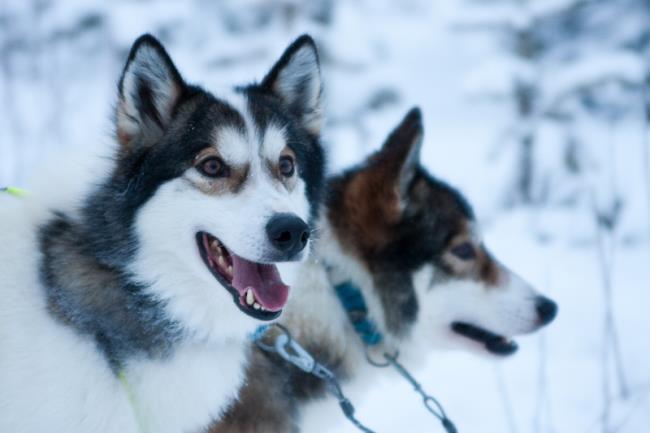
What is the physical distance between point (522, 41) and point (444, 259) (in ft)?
15.2

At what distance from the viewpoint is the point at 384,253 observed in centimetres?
236

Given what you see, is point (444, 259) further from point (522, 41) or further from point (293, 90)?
point (522, 41)

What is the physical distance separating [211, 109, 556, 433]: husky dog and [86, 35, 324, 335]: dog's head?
1.77 ft

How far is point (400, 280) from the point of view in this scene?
2361mm

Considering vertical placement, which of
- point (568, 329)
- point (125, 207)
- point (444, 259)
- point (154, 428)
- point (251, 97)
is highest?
point (251, 97)

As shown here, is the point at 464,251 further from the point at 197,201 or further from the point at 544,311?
the point at 197,201

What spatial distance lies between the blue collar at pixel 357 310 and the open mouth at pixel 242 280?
62 cm

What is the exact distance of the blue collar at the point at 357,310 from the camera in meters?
2.36

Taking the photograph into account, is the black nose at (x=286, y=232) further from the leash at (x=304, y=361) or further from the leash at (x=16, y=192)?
the leash at (x=16, y=192)

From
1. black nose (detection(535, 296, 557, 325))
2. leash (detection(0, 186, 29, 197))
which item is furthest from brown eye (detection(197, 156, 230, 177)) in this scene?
black nose (detection(535, 296, 557, 325))

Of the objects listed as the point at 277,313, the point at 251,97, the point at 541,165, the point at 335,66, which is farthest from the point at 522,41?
the point at 277,313

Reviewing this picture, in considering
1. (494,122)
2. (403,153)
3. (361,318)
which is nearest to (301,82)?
(403,153)

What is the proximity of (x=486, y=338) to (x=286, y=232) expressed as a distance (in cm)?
121

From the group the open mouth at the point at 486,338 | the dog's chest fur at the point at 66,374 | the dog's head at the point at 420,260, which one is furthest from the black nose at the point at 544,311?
the dog's chest fur at the point at 66,374
